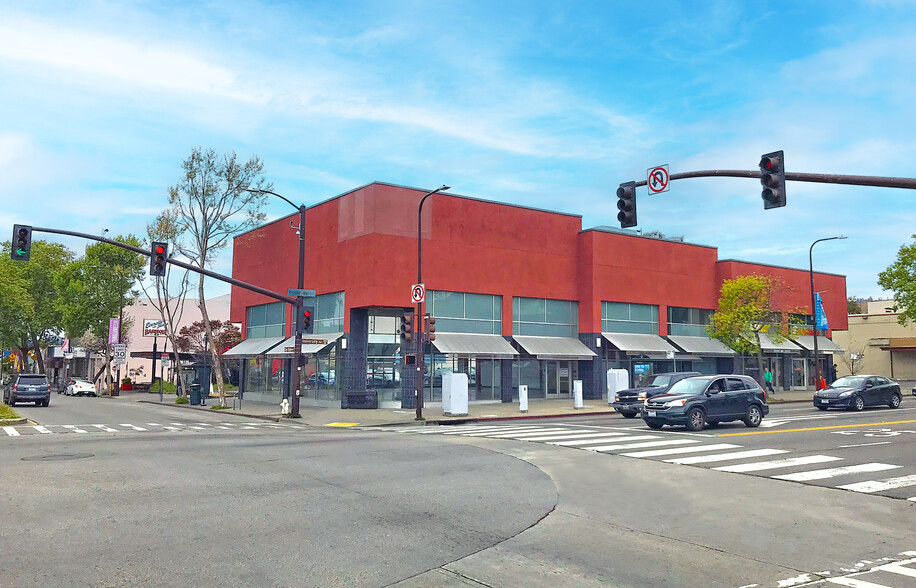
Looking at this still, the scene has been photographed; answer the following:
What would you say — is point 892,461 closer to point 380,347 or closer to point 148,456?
point 148,456

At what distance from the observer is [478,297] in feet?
121

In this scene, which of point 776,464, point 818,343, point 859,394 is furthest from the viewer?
point 818,343

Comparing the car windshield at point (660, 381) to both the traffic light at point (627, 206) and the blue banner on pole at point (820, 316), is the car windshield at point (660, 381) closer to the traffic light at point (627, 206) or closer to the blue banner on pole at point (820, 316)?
the traffic light at point (627, 206)

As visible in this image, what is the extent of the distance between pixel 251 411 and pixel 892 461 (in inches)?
1095

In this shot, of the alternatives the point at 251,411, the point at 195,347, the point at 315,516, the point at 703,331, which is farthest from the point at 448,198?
the point at 195,347

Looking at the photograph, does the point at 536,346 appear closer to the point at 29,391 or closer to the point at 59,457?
the point at 59,457

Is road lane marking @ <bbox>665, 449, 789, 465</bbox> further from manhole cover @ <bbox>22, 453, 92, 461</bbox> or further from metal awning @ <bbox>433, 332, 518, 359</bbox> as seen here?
metal awning @ <bbox>433, 332, 518, 359</bbox>

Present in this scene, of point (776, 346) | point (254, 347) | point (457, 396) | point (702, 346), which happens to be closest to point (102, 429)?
point (457, 396)

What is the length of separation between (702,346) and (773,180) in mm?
33404

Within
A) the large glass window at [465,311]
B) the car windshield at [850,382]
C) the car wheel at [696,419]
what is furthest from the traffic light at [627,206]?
the large glass window at [465,311]

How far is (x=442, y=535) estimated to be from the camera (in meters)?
8.13

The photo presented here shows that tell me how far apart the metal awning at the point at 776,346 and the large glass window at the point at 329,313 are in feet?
95.7

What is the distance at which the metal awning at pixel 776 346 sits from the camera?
1891 inches

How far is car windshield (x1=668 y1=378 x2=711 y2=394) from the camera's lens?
20781 millimetres
